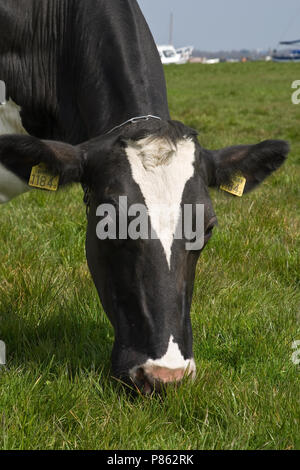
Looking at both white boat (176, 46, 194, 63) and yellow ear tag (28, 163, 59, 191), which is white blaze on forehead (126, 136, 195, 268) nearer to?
yellow ear tag (28, 163, 59, 191)

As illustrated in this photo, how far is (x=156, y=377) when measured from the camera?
2.55m

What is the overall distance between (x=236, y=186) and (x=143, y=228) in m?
0.87

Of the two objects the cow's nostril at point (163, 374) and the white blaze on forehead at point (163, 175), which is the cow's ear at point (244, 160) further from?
the cow's nostril at point (163, 374)

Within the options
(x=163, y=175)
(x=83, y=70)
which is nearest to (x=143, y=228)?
(x=163, y=175)

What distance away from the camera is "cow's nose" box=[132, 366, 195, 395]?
2545 mm

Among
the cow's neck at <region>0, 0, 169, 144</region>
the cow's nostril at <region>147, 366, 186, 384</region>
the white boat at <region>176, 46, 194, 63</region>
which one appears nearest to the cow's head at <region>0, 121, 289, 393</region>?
the cow's nostril at <region>147, 366, 186, 384</region>

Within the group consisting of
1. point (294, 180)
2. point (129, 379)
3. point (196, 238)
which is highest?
point (196, 238)

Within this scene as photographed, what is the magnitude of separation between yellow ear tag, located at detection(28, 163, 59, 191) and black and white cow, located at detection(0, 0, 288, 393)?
0.14 feet

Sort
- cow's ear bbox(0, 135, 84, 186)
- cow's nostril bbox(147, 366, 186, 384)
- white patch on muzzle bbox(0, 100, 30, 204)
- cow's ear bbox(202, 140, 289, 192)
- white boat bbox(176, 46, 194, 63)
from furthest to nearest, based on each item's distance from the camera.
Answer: white boat bbox(176, 46, 194, 63)
white patch on muzzle bbox(0, 100, 30, 204)
cow's ear bbox(202, 140, 289, 192)
cow's ear bbox(0, 135, 84, 186)
cow's nostril bbox(147, 366, 186, 384)

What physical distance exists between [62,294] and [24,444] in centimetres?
161

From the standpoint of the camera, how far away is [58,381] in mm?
2916

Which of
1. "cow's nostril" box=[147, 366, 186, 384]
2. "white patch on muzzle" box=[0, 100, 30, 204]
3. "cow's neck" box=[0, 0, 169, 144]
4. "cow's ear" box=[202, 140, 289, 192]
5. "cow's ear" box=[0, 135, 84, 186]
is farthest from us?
"white patch on muzzle" box=[0, 100, 30, 204]
